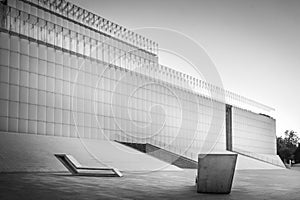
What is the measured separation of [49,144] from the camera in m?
27.3

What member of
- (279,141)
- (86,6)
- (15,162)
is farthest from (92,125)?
(279,141)

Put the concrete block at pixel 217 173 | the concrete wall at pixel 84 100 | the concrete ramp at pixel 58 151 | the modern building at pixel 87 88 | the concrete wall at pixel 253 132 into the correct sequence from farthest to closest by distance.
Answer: the concrete wall at pixel 253 132, the modern building at pixel 87 88, the concrete wall at pixel 84 100, the concrete ramp at pixel 58 151, the concrete block at pixel 217 173

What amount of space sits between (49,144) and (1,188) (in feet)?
51.6

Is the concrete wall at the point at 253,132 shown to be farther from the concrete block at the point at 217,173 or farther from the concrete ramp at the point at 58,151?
the concrete block at the point at 217,173

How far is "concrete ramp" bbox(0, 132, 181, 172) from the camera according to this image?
70.4ft

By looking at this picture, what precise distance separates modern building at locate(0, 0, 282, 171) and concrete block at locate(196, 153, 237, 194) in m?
11.3

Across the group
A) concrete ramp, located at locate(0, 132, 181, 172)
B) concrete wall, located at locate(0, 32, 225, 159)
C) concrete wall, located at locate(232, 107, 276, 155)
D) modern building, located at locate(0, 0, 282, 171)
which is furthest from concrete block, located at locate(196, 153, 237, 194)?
concrete wall, located at locate(232, 107, 276, 155)

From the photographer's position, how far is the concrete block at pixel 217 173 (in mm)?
12516

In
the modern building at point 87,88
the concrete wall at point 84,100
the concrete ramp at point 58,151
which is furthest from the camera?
the modern building at point 87,88

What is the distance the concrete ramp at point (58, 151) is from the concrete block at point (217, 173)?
437 inches

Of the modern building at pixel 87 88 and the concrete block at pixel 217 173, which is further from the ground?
the modern building at pixel 87 88

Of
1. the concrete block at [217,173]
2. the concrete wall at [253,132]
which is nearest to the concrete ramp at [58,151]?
the concrete block at [217,173]

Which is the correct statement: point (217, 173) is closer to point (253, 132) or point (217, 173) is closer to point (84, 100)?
point (84, 100)

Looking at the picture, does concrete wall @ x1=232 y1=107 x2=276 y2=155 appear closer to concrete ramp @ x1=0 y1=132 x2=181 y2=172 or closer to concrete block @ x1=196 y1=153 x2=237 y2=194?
concrete ramp @ x1=0 y1=132 x2=181 y2=172
